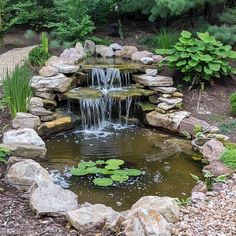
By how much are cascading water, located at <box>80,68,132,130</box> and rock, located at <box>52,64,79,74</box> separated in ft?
1.11

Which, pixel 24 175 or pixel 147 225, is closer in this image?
pixel 147 225

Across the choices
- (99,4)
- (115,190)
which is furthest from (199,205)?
(99,4)

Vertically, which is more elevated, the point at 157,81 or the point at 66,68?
the point at 66,68

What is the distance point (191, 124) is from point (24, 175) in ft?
8.59

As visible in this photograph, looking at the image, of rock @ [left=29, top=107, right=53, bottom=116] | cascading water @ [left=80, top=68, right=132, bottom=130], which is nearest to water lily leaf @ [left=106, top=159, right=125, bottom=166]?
rock @ [left=29, top=107, right=53, bottom=116]

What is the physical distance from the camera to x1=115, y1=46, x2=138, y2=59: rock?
328 inches

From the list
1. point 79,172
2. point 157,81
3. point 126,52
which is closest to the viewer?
point 79,172

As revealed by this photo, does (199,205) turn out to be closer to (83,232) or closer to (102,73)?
(83,232)

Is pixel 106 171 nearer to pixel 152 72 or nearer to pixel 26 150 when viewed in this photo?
pixel 26 150

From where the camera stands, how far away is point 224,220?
354 centimetres

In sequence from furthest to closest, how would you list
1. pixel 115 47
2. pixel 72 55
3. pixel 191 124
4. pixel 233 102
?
pixel 115 47 → pixel 72 55 → pixel 233 102 → pixel 191 124

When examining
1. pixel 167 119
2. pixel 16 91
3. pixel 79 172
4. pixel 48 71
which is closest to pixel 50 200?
pixel 79 172

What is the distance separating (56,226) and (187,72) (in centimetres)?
404

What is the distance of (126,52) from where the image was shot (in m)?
8.36
